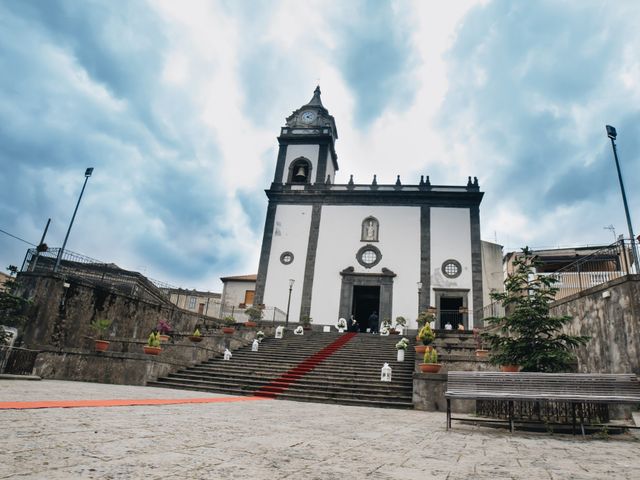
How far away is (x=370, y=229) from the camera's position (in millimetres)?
24781

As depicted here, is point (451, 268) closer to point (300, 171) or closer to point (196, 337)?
point (300, 171)

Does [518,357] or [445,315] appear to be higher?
[445,315]

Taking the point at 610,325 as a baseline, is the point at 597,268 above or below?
above

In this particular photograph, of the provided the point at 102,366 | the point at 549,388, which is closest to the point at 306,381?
the point at 102,366

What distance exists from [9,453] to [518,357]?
7300 mm

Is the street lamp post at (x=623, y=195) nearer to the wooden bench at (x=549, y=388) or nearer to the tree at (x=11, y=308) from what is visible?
the wooden bench at (x=549, y=388)

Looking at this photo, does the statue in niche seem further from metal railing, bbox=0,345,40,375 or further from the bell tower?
metal railing, bbox=0,345,40,375

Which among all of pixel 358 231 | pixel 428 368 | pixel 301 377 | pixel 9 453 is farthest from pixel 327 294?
pixel 9 453

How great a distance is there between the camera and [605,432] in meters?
5.20

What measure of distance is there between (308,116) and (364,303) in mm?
14309

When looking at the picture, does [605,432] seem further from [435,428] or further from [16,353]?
[16,353]

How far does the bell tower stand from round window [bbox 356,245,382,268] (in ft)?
18.6

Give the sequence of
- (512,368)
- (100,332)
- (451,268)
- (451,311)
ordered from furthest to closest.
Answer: (451,268), (451,311), (100,332), (512,368)

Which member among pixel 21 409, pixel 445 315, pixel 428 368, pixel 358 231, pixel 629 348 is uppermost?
pixel 358 231
